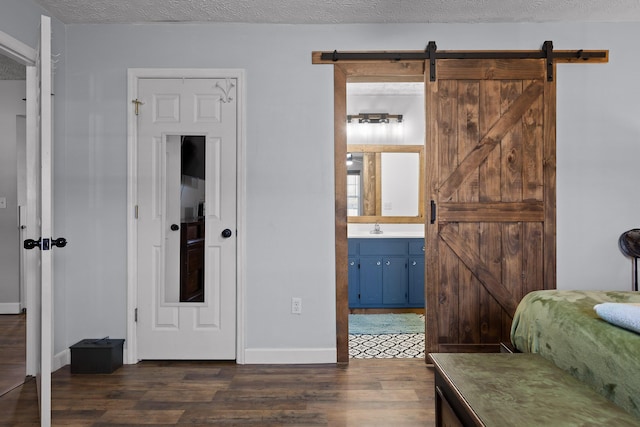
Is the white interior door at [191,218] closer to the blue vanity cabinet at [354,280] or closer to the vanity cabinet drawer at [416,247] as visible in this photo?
the blue vanity cabinet at [354,280]

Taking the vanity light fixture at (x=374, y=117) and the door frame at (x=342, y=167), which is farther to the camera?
the vanity light fixture at (x=374, y=117)

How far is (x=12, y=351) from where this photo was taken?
326 centimetres

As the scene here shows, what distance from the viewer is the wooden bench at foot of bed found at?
1.20 metres

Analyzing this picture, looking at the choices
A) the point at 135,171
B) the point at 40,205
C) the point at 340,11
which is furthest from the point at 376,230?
the point at 40,205

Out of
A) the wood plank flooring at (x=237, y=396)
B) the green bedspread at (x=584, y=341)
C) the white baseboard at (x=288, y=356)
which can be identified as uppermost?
the green bedspread at (x=584, y=341)

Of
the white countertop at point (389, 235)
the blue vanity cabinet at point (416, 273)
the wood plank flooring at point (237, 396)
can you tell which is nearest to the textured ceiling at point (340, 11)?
the white countertop at point (389, 235)

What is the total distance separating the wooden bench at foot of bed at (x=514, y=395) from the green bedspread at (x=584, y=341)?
0.05m

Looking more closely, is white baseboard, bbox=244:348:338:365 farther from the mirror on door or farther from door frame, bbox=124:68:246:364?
the mirror on door

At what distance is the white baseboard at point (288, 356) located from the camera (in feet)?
9.90

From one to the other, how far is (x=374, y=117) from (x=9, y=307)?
466 cm

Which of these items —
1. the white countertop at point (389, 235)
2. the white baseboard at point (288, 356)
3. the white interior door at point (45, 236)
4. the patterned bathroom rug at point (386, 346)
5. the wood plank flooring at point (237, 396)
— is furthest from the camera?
the white countertop at point (389, 235)

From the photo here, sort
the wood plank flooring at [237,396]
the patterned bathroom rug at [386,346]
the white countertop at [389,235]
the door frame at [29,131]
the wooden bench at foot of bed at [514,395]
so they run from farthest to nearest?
the white countertop at [389,235], the patterned bathroom rug at [386,346], the door frame at [29,131], the wood plank flooring at [237,396], the wooden bench at foot of bed at [514,395]

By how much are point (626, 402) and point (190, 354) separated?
104 inches

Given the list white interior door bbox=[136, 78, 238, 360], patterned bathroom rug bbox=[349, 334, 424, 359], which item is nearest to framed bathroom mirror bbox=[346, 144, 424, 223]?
patterned bathroom rug bbox=[349, 334, 424, 359]
